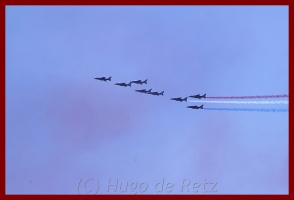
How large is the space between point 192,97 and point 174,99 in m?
6.11

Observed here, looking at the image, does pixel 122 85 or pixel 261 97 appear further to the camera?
pixel 122 85

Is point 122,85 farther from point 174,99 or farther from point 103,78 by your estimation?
point 174,99

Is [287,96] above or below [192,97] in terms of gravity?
below

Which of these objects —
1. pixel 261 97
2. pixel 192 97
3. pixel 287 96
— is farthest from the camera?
pixel 192 97

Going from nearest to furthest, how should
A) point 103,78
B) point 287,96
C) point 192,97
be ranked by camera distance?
point 287,96 → point 192,97 → point 103,78

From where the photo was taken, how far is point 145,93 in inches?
3371

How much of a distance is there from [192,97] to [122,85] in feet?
51.9

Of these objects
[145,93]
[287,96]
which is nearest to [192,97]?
[145,93]

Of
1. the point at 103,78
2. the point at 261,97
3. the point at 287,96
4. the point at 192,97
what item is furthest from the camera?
the point at 103,78

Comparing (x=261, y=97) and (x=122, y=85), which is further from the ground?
(x=122, y=85)

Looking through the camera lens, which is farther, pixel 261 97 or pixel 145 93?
pixel 145 93

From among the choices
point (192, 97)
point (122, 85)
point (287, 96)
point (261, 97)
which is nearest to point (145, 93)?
point (122, 85)

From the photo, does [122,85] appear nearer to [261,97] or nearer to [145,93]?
[145,93]

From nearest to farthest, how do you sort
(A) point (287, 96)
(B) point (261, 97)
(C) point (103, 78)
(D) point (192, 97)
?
(A) point (287, 96) < (B) point (261, 97) < (D) point (192, 97) < (C) point (103, 78)
